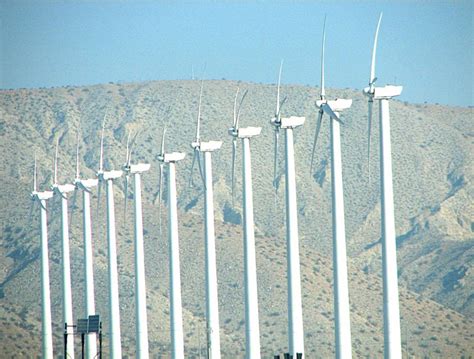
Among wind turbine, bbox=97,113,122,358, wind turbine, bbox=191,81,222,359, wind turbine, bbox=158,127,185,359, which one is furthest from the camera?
wind turbine, bbox=97,113,122,358

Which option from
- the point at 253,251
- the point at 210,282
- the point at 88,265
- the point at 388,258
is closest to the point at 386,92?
the point at 388,258

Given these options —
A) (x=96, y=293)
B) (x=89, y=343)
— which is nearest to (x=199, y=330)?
(x=96, y=293)

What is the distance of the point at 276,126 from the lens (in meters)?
92.7

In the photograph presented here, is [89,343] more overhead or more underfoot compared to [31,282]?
more underfoot

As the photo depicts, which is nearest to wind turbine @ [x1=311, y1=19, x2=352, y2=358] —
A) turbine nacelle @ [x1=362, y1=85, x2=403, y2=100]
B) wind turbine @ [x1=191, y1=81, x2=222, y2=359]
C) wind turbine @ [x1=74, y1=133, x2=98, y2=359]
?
turbine nacelle @ [x1=362, y1=85, x2=403, y2=100]

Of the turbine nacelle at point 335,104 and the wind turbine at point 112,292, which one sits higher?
the turbine nacelle at point 335,104

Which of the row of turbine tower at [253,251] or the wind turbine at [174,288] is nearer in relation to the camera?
the row of turbine tower at [253,251]

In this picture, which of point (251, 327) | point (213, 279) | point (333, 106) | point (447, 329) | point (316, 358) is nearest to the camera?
point (333, 106)

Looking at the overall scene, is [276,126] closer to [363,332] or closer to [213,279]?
[213,279]

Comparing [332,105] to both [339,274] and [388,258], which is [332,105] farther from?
[388,258]

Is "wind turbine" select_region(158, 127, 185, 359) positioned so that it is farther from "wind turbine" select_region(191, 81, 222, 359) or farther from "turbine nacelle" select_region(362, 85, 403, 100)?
"turbine nacelle" select_region(362, 85, 403, 100)

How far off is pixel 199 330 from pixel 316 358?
16.3 metres

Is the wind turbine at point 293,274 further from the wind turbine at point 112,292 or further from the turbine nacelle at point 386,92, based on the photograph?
the wind turbine at point 112,292

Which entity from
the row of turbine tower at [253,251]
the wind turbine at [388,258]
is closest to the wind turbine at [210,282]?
the row of turbine tower at [253,251]
